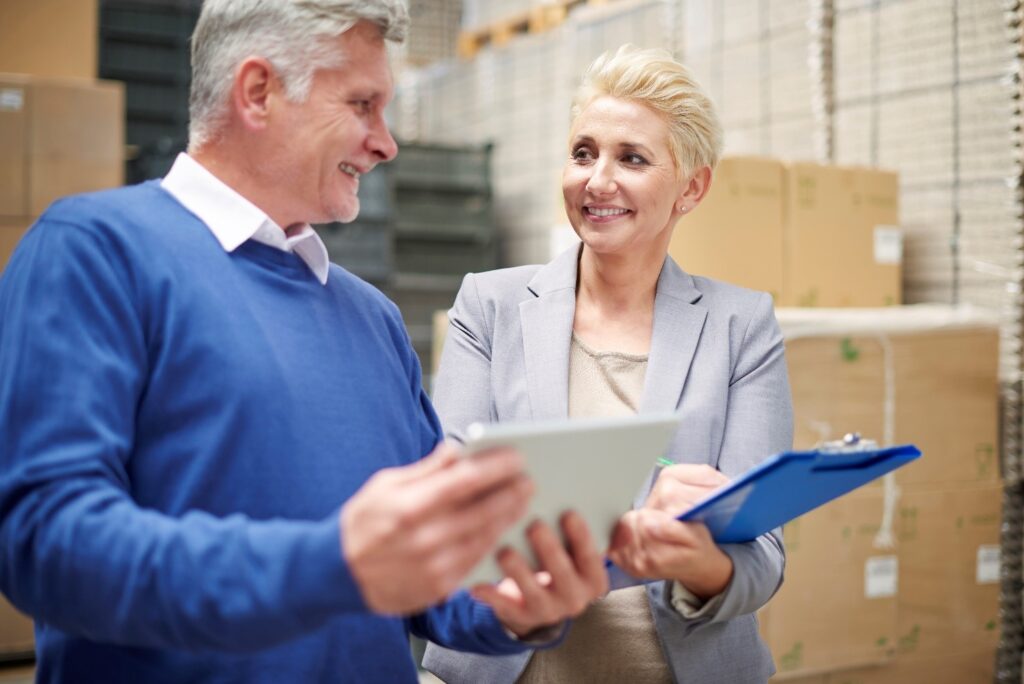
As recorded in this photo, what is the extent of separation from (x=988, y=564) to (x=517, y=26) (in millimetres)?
3785

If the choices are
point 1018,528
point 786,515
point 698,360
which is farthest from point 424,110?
point 786,515

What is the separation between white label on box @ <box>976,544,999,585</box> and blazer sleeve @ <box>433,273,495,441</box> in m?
2.03

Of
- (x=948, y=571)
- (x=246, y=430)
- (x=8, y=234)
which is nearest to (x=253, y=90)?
(x=246, y=430)

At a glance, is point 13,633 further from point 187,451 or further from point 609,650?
point 187,451

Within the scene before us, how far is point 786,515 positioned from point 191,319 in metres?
0.79

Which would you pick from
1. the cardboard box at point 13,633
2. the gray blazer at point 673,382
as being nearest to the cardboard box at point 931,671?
the gray blazer at point 673,382

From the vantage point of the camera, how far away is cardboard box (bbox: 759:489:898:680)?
2.82m

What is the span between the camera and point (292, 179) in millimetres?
1302

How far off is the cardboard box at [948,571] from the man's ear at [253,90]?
7.80ft

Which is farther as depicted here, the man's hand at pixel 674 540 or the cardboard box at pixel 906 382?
the cardboard box at pixel 906 382

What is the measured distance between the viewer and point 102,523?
944mm

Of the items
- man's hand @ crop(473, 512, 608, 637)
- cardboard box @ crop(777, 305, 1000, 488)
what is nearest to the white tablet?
man's hand @ crop(473, 512, 608, 637)

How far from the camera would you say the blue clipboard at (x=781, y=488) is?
119 cm

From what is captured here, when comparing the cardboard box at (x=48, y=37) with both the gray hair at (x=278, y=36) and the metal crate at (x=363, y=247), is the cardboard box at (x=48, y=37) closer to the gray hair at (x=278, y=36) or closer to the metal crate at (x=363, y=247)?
the metal crate at (x=363, y=247)
